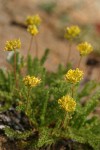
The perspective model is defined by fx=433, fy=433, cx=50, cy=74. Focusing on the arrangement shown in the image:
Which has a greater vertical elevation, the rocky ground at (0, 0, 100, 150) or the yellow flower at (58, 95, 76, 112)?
the rocky ground at (0, 0, 100, 150)

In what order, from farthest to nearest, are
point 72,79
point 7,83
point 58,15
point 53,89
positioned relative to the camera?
point 58,15, point 7,83, point 53,89, point 72,79

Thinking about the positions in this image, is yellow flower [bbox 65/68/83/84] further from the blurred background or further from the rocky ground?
the blurred background

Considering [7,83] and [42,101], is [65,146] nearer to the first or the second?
[42,101]

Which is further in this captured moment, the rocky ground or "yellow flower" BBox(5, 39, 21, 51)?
the rocky ground

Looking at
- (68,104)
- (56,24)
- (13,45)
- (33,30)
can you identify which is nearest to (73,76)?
(68,104)

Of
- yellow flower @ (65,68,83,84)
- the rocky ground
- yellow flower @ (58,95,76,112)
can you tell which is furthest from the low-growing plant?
the rocky ground

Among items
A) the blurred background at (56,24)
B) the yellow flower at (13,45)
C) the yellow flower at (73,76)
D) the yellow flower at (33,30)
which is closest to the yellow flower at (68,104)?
the yellow flower at (73,76)

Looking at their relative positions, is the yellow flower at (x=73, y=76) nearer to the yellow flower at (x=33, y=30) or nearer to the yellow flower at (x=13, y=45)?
the yellow flower at (x=13, y=45)

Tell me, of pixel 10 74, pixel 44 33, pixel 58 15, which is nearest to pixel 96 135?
pixel 10 74
